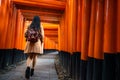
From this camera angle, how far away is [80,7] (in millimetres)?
4633

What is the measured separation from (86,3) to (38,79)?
2.77m

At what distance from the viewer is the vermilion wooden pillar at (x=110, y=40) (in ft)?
8.58

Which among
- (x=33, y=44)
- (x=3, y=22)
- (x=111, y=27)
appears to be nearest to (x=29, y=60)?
(x=33, y=44)

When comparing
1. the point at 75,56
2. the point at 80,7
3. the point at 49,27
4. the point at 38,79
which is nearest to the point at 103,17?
the point at 80,7

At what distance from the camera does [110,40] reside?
103 inches

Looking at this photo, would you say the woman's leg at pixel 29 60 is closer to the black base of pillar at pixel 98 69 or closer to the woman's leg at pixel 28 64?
the woman's leg at pixel 28 64

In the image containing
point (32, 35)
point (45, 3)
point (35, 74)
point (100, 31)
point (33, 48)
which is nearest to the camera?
point (100, 31)

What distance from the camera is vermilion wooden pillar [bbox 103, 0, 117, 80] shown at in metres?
2.62

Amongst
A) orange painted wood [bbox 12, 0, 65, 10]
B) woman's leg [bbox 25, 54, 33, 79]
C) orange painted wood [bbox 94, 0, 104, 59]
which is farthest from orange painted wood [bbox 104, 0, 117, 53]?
orange painted wood [bbox 12, 0, 65, 10]

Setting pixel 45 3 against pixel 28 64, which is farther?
pixel 45 3

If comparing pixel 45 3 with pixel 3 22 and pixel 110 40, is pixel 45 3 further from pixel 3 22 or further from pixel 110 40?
pixel 110 40

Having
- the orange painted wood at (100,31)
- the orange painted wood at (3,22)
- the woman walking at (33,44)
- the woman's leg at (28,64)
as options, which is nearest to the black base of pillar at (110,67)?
the orange painted wood at (100,31)

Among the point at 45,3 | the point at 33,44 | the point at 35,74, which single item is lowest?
the point at 35,74

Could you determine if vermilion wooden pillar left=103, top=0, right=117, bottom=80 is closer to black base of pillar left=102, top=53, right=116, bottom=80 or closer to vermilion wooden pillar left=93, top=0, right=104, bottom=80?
black base of pillar left=102, top=53, right=116, bottom=80
